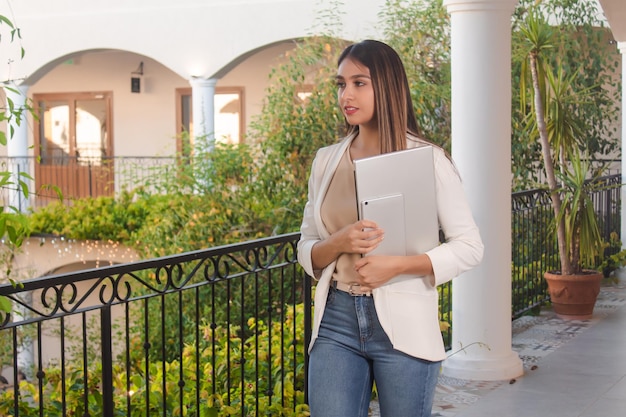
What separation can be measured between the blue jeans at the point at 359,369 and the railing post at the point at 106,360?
1.36 meters

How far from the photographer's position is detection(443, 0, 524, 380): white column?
5184 millimetres

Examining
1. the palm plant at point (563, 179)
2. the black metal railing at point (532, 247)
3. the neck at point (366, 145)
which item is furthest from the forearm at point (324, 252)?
the black metal railing at point (532, 247)

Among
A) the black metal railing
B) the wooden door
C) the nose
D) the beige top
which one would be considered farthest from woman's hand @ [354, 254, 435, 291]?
the wooden door

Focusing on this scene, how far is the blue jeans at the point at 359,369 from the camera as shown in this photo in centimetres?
224

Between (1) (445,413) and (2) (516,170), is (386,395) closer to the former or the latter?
(1) (445,413)

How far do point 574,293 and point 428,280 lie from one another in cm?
534

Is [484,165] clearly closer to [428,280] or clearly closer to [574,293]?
[574,293]

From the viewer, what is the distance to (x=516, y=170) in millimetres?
9852

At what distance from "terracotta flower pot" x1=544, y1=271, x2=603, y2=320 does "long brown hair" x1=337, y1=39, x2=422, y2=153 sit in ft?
17.5

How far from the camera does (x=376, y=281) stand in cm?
220

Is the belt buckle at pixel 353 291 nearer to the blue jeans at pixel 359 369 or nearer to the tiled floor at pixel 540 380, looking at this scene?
the blue jeans at pixel 359 369

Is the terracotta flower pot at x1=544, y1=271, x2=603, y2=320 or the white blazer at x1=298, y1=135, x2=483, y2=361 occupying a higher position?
the white blazer at x1=298, y1=135, x2=483, y2=361

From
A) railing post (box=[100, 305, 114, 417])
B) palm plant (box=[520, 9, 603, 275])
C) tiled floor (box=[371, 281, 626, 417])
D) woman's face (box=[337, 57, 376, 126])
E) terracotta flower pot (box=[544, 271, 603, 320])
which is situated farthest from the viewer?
terracotta flower pot (box=[544, 271, 603, 320])

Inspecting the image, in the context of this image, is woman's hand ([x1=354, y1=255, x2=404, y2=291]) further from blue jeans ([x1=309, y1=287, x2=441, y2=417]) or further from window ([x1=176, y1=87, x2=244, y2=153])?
window ([x1=176, y1=87, x2=244, y2=153])
